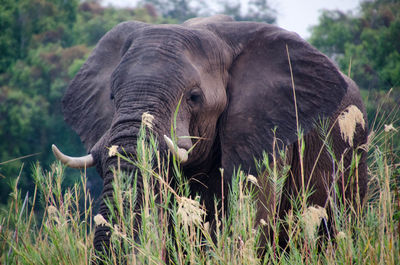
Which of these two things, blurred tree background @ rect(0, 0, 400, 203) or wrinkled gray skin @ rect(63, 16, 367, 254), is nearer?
wrinkled gray skin @ rect(63, 16, 367, 254)

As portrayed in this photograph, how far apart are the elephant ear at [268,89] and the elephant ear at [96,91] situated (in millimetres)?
847

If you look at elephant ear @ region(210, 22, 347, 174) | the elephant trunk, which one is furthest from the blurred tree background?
the elephant trunk

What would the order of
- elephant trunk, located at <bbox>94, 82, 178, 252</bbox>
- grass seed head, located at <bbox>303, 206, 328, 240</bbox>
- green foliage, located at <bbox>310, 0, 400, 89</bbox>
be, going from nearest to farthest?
grass seed head, located at <bbox>303, 206, 328, 240</bbox> → elephant trunk, located at <bbox>94, 82, 178, 252</bbox> → green foliage, located at <bbox>310, 0, 400, 89</bbox>

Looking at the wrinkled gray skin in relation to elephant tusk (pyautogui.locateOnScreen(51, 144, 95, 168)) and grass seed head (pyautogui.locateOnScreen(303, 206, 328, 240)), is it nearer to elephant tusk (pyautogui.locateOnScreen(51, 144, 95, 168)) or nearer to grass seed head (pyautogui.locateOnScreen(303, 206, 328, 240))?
elephant tusk (pyautogui.locateOnScreen(51, 144, 95, 168))

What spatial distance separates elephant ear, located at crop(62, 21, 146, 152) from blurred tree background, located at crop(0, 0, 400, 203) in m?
11.6

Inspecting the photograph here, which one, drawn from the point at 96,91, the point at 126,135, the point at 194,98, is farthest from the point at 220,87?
the point at 96,91

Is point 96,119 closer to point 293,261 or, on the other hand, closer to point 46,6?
point 293,261

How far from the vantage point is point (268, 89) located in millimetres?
4332

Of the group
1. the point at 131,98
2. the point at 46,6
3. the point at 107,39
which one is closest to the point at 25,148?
the point at 46,6

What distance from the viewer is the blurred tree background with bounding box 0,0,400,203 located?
61.9ft

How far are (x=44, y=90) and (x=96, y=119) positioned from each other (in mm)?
18317

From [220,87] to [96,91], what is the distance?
1.18 m

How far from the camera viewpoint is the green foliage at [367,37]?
18.8 m

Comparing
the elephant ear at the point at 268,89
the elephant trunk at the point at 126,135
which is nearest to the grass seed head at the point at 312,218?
the elephant trunk at the point at 126,135
